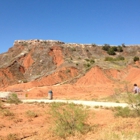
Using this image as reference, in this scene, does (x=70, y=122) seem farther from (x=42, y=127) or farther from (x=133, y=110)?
(x=133, y=110)

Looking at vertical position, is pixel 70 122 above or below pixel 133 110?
below

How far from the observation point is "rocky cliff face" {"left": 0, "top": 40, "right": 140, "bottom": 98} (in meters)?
43.9

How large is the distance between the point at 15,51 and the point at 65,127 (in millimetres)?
55464

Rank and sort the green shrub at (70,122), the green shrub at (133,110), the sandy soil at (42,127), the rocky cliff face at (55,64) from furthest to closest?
the rocky cliff face at (55,64), the green shrub at (133,110), the green shrub at (70,122), the sandy soil at (42,127)

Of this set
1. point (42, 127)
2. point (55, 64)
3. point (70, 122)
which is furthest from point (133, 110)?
point (55, 64)

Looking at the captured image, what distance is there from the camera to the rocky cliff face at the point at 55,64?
4388 centimetres

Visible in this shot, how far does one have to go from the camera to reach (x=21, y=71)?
54250mm

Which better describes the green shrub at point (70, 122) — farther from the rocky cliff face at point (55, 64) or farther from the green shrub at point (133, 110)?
the rocky cliff face at point (55, 64)

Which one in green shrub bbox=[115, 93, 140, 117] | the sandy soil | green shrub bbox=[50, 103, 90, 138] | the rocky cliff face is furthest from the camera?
the rocky cliff face

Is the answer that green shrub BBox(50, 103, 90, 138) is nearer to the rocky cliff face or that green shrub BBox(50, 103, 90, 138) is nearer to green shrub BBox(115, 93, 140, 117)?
green shrub BBox(115, 93, 140, 117)

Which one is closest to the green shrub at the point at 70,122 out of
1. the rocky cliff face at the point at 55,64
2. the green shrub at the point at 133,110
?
the green shrub at the point at 133,110

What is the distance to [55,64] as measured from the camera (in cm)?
5528

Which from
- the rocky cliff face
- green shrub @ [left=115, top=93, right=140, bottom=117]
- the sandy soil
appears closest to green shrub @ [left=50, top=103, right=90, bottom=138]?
the sandy soil

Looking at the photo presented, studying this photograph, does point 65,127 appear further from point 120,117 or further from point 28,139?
point 120,117
